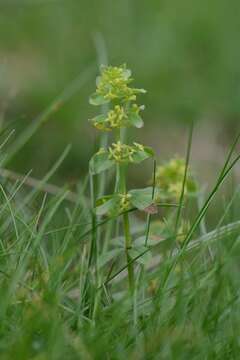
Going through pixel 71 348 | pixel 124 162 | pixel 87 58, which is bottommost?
pixel 71 348

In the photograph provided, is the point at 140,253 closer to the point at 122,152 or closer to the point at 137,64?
the point at 122,152

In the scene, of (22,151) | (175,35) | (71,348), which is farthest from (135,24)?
(71,348)

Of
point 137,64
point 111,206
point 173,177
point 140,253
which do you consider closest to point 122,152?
point 111,206

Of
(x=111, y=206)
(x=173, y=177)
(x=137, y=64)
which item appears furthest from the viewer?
(x=137, y=64)

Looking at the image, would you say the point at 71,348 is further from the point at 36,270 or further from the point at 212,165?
the point at 212,165

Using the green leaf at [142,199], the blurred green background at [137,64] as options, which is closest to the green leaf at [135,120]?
the green leaf at [142,199]

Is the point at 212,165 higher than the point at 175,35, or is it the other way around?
the point at 175,35

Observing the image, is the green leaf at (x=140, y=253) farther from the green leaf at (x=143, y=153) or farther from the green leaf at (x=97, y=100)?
the green leaf at (x=97, y=100)
